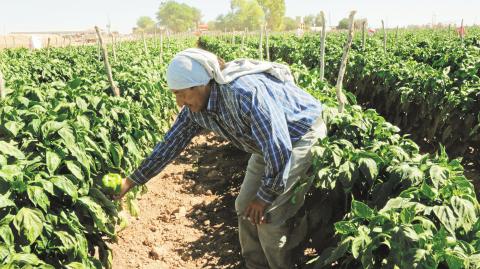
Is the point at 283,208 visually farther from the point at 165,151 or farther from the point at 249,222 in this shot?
the point at 165,151

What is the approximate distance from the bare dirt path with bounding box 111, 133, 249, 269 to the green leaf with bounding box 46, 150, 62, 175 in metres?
1.60

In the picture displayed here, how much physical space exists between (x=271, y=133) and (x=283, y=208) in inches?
32.4

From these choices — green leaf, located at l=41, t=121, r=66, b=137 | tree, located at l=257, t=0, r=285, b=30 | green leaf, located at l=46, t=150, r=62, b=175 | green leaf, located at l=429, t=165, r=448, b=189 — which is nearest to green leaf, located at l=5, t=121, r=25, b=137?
green leaf, located at l=41, t=121, r=66, b=137

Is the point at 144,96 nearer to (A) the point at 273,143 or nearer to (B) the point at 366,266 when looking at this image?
(A) the point at 273,143

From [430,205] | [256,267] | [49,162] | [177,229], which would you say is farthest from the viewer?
[177,229]

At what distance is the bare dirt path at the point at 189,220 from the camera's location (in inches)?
170

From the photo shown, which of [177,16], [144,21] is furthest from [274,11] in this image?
[144,21]

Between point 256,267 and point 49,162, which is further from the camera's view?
point 256,267

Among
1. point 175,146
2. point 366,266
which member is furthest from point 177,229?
point 366,266

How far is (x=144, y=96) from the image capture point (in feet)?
20.7

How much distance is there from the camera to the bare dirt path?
4309 millimetres

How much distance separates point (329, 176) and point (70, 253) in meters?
1.68

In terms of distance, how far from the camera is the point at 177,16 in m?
138

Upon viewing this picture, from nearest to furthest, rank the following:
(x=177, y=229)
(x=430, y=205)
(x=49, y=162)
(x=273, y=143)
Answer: (x=430, y=205) < (x=273, y=143) < (x=49, y=162) < (x=177, y=229)
